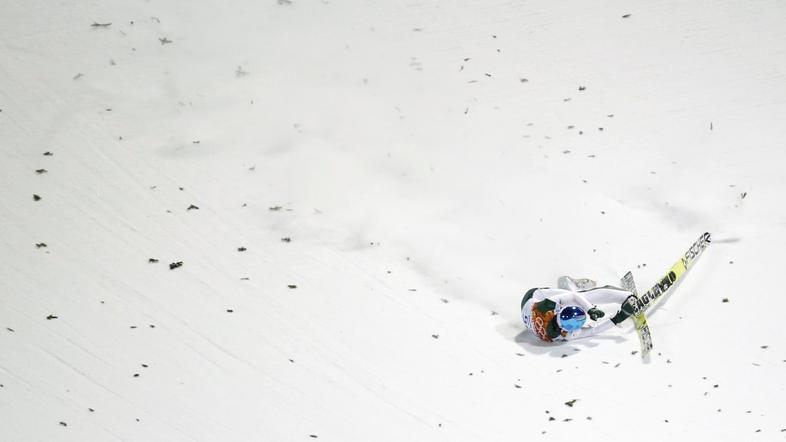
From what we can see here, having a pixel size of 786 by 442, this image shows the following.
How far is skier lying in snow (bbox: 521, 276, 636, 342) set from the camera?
9961 millimetres

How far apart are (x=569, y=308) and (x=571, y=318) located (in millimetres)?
125

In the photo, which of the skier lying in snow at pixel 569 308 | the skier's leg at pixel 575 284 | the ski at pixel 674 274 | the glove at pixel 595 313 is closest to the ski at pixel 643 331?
the ski at pixel 674 274

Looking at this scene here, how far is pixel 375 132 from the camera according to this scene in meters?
12.4

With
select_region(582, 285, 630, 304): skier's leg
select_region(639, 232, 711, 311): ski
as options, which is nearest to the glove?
select_region(582, 285, 630, 304): skier's leg

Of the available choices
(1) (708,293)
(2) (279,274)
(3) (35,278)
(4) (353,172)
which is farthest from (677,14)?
(3) (35,278)

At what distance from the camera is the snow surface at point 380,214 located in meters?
9.13

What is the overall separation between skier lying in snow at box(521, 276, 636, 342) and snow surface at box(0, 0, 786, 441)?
236 mm

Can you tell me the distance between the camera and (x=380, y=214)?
37.8 feet

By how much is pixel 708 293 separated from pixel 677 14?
5.15m

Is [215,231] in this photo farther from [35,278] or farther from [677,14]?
[677,14]

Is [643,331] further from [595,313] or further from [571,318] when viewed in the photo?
[571,318]

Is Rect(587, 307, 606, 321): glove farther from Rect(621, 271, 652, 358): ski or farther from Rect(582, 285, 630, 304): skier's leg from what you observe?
Rect(621, 271, 652, 358): ski

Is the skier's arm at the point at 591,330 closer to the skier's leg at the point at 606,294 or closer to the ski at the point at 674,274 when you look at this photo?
the skier's leg at the point at 606,294

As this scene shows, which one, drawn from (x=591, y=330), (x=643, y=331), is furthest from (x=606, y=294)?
(x=643, y=331)
